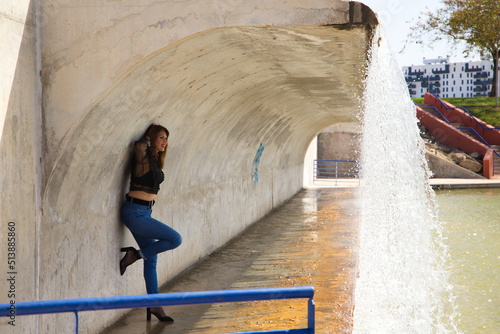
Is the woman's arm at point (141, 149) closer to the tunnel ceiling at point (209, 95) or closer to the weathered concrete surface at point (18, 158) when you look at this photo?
the tunnel ceiling at point (209, 95)

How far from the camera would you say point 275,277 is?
739 cm

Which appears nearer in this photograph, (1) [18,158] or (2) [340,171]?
(1) [18,158]

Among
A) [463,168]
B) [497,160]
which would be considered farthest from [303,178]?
[497,160]

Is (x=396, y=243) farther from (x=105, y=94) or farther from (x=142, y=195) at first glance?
(x=105, y=94)

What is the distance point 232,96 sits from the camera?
7.57 meters

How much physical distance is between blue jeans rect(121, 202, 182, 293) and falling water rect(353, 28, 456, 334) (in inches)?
78.9

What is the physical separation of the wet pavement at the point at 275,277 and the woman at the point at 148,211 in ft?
1.56

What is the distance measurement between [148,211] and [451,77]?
156 meters

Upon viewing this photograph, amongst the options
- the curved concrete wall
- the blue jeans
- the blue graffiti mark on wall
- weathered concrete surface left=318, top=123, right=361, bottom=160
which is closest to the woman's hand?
the curved concrete wall

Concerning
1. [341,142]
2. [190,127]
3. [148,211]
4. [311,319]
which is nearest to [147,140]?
[148,211]

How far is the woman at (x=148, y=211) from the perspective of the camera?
5297mm

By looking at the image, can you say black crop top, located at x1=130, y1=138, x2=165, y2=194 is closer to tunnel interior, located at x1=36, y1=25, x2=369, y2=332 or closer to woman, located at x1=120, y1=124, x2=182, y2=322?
woman, located at x1=120, y1=124, x2=182, y2=322

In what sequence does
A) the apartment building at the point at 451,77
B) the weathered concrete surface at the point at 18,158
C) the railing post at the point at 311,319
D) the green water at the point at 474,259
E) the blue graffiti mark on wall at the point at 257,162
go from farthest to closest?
the apartment building at the point at 451,77 → the blue graffiti mark on wall at the point at 257,162 → the green water at the point at 474,259 → the weathered concrete surface at the point at 18,158 → the railing post at the point at 311,319

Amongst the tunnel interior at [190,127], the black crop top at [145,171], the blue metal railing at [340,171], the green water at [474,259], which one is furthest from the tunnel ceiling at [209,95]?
the blue metal railing at [340,171]
